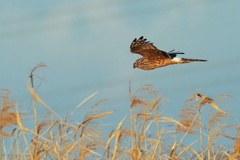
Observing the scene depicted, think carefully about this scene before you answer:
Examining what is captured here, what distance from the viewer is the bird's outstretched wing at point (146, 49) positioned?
259 inches

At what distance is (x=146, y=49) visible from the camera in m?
6.91

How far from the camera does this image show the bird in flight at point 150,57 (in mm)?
6617

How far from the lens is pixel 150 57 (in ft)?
24.8

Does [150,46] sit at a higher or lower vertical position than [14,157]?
higher

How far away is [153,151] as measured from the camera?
11.1 ft

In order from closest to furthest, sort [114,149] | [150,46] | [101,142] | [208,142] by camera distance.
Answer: [114,149] < [101,142] < [208,142] < [150,46]

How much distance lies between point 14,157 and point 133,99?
1198 mm

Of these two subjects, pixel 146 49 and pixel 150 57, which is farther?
pixel 150 57

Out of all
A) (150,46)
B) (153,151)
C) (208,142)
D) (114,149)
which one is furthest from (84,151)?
(150,46)

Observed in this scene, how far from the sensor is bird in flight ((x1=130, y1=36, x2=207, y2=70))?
6.62m

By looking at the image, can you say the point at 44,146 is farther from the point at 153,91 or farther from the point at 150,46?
the point at 150,46

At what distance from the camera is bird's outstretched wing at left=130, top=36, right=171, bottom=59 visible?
6570 mm

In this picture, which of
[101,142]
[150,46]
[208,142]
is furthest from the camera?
[150,46]

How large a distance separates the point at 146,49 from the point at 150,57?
0.68 m
